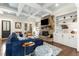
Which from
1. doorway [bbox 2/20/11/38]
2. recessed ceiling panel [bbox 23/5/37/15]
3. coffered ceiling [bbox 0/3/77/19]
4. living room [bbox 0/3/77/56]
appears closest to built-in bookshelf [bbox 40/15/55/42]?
living room [bbox 0/3/77/56]

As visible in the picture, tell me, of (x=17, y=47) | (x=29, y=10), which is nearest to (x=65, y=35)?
(x=29, y=10)

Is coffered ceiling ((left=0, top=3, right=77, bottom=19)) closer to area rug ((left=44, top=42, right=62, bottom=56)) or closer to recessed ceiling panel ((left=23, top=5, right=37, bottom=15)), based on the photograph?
recessed ceiling panel ((left=23, top=5, right=37, bottom=15))

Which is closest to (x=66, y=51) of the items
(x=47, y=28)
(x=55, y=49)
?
(x=55, y=49)

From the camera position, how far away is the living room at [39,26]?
2324 mm

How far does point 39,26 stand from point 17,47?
1.91ft

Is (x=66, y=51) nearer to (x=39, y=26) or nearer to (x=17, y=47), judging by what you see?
(x=39, y=26)

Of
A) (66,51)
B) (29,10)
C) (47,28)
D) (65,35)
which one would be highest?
(29,10)

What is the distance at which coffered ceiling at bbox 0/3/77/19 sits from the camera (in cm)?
235

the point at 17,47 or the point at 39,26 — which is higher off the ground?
the point at 39,26

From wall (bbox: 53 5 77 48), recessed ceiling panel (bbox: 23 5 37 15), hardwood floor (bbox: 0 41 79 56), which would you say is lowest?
hardwood floor (bbox: 0 41 79 56)

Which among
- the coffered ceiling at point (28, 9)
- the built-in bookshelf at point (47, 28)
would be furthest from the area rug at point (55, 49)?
the coffered ceiling at point (28, 9)

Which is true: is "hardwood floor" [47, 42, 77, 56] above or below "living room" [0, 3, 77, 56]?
below

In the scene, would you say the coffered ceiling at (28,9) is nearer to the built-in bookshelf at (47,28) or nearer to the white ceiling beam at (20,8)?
the white ceiling beam at (20,8)

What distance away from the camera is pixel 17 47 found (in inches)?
91.2
